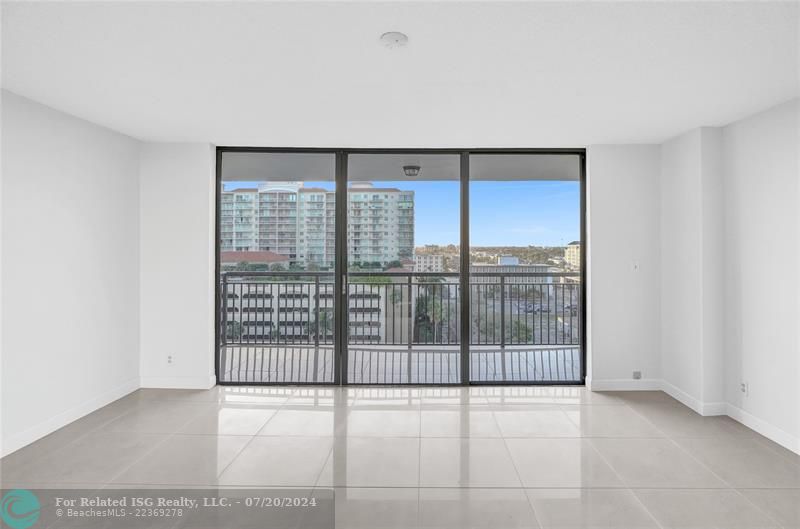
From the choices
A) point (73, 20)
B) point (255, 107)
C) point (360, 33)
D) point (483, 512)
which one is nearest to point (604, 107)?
point (360, 33)

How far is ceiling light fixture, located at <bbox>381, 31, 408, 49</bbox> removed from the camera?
2096 millimetres

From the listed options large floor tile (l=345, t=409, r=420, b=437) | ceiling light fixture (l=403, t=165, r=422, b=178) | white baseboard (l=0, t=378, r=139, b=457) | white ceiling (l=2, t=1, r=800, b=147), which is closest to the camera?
white ceiling (l=2, t=1, r=800, b=147)

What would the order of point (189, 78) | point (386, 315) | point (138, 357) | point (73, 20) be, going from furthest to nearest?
point (386, 315) < point (138, 357) < point (189, 78) < point (73, 20)

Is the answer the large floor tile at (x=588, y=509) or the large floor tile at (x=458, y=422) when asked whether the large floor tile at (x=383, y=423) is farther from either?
the large floor tile at (x=588, y=509)

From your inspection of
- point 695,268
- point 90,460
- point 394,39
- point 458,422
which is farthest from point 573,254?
point 90,460

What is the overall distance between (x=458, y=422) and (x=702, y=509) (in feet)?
5.21

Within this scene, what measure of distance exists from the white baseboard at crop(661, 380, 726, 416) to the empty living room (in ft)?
0.10

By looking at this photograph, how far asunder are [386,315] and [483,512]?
8.15 ft

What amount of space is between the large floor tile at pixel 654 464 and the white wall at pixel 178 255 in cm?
346

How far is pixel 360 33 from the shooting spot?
2088 mm

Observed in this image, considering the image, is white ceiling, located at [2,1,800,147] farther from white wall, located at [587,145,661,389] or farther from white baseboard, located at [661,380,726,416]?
white baseboard, located at [661,380,726,416]

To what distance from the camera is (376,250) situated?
14.6 ft

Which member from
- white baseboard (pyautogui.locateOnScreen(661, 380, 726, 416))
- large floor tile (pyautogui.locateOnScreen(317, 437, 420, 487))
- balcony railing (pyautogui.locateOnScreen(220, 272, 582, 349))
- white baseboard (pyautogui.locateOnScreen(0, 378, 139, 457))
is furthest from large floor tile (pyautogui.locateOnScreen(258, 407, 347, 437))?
white baseboard (pyautogui.locateOnScreen(661, 380, 726, 416))

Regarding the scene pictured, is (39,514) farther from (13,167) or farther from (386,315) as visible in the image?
(386,315)
